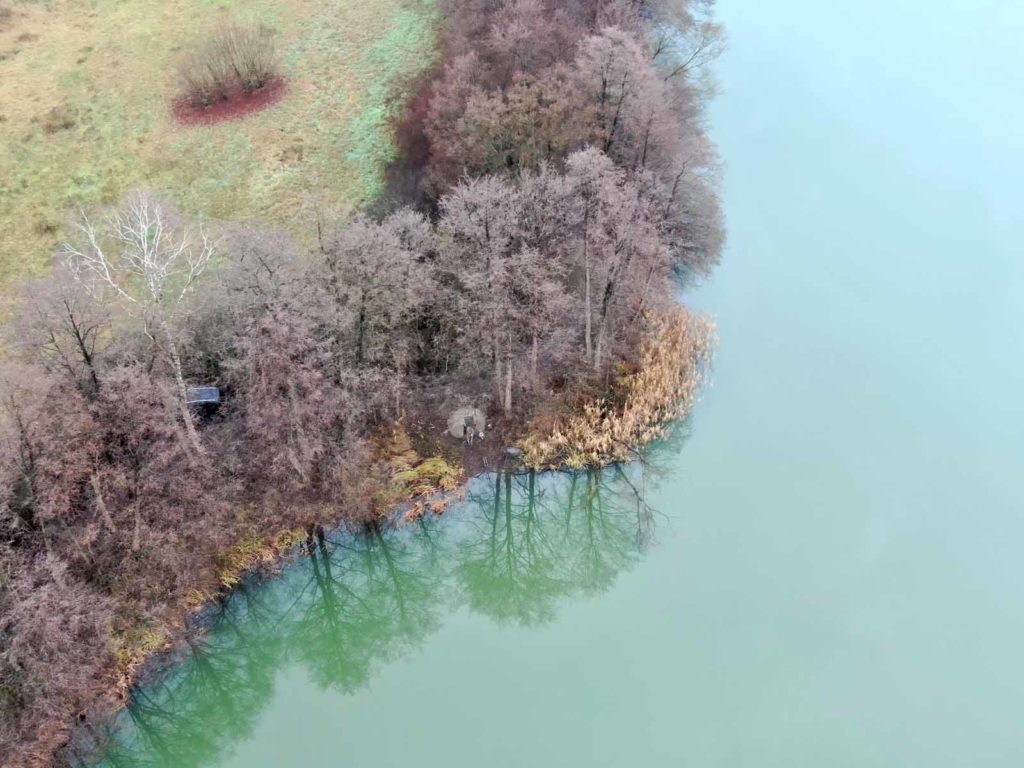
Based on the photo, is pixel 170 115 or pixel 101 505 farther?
pixel 170 115

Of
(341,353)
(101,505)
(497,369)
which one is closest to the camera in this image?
(101,505)

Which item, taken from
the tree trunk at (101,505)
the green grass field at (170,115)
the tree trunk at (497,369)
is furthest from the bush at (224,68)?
the tree trunk at (101,505)

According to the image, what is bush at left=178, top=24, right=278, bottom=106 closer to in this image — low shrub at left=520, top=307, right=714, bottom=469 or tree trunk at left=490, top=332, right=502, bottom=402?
tree trunk at left=490, top=332, right=502, bottom=402

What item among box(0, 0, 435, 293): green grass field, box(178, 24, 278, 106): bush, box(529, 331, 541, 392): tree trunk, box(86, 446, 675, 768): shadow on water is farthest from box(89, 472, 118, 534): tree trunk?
box(178, 24, 278, 106): bush

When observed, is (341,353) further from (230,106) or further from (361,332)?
(230,106)

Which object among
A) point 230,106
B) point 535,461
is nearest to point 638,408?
point 535,461

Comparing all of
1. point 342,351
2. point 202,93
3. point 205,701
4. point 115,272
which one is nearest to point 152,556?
point 205,701

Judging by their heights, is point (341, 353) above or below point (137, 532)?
above

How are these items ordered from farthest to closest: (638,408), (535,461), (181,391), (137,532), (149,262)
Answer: (638,408) → (535,461) → (181,391) → (137,532) → (149,262)
